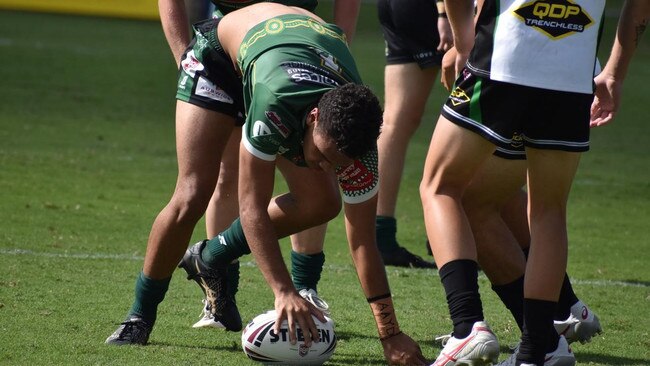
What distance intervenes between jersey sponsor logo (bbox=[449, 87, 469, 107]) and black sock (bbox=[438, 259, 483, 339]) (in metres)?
Result: 0.62

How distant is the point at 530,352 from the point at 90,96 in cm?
1120

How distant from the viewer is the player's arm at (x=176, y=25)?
544 cm

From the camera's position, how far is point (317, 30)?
462 cm

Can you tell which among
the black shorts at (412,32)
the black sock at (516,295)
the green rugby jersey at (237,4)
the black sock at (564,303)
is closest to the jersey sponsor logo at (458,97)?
the black sock at (516,295)

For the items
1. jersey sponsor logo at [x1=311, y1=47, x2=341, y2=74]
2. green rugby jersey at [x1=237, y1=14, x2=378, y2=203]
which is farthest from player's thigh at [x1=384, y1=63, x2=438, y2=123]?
jersey sponsor logo at [x1=311, y1=47, x2=341, y2=74]

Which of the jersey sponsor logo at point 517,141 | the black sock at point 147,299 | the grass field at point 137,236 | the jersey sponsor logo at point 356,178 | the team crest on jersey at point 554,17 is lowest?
the grass field at point 137,236

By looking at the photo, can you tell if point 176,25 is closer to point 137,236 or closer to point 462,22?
point 462,22

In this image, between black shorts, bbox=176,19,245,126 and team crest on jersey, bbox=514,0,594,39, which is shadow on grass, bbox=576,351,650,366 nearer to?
team crest on jersey, bbox=514,0,594,39

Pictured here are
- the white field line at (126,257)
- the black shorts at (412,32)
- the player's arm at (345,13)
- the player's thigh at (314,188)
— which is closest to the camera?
the player's thigh at (314,188)

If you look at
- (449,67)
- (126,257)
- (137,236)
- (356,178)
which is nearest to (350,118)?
(356,178)

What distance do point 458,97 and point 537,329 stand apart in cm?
95

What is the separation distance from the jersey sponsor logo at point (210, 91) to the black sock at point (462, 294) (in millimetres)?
1236

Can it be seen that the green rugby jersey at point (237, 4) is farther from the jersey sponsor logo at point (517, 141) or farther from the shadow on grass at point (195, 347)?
the shadow on grass at point (195, 347)

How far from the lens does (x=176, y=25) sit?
5.44 meters
